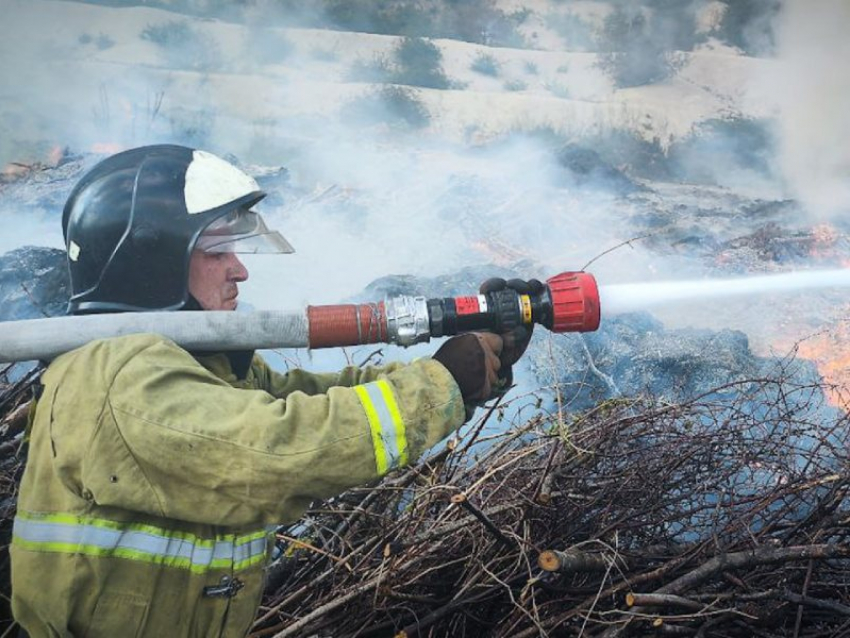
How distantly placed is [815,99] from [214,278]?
5.88 m

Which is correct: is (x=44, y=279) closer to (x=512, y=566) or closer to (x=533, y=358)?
(x=533, y=358)

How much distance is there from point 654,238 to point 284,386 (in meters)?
3.90

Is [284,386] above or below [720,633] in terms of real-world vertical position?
above

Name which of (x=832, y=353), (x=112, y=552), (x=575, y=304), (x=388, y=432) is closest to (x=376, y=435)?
(x=388, y=432)

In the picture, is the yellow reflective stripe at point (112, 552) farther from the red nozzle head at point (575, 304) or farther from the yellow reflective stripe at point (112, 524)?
the red nozzle head at point (575, 304)

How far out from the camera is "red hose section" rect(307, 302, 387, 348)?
200 centimetres

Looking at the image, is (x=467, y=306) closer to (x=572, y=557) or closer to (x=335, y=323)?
(x=335, y=323)

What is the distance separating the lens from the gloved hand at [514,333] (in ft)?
6.76

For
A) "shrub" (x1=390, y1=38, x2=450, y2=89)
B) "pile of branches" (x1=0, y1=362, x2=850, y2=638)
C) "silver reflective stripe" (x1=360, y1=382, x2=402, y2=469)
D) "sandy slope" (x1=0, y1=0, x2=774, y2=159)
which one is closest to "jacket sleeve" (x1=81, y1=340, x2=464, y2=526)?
"silver reflective stripe" (x1=360, y1=382, x2=402, y2=469)

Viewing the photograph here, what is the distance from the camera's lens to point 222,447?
149 cm

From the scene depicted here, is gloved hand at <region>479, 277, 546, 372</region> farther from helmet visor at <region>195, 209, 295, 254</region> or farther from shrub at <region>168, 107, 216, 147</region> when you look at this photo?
shrub at <region>168, 107, 216, 147</region>

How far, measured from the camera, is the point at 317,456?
5.04 feet

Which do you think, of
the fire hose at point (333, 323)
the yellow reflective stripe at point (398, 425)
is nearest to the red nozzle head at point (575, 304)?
the fire hose at point (333, 323)

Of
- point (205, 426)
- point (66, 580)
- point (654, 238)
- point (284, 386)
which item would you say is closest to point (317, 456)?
point (205, 426)
